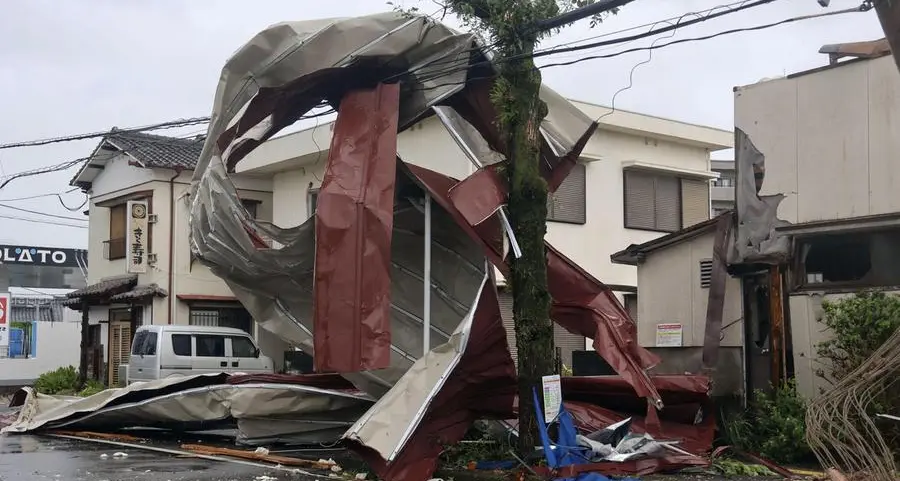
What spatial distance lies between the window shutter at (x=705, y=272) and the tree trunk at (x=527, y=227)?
4.34 meters

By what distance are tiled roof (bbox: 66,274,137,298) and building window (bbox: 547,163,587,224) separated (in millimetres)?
13218

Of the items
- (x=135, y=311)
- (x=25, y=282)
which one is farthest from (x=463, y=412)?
(x=25, y=282)

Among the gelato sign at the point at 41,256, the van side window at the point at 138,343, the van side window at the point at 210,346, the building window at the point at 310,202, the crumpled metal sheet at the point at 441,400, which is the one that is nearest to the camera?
the crumpled metal sheet at the point at 441,400

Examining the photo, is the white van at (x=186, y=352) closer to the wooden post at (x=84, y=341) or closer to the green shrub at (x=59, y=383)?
the green shrub at (x=59, y=383)

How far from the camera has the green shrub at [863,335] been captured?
10156 mm

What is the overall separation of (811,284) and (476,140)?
4.75 metres

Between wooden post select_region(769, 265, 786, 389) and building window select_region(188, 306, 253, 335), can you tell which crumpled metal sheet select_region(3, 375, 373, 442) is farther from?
building window select_region(188, 306, 253, 335)

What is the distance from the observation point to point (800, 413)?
10828mm

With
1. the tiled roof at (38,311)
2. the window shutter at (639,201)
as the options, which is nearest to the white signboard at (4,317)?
the window shutter at (639,201)

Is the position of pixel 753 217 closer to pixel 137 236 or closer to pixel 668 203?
pixel 668 203

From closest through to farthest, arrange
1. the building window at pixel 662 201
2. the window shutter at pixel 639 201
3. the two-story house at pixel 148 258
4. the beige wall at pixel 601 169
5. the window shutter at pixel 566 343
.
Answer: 1. the beige wall at pixel 601 169
2. the window shutter at pixel 566 343
3. the window shutter at pixel 639 201
4. the building window at pixel 662 201
5. the two-story house at pixel 148 258

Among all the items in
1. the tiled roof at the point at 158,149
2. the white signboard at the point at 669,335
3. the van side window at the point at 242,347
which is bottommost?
the van side window at the point at 242,347

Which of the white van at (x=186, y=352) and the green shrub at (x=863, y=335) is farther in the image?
the white van at (x=186, y=352)

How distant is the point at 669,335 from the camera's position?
13812 millimetres
